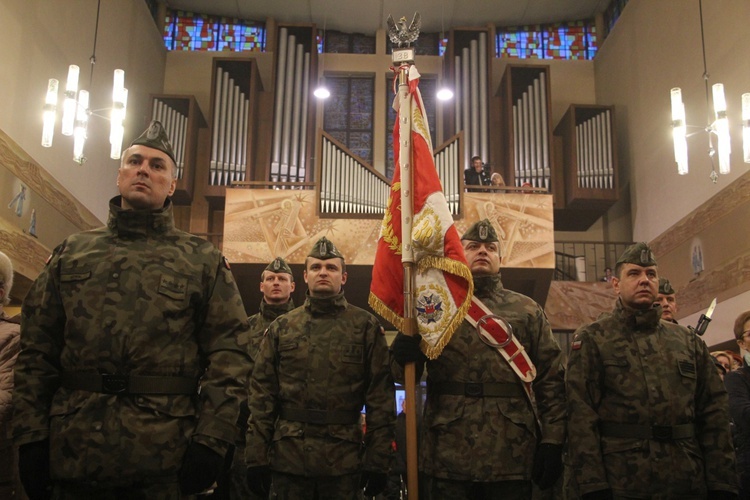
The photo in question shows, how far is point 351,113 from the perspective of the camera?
40.2 ft

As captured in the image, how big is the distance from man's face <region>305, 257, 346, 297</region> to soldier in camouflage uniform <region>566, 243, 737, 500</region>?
1.11 meters

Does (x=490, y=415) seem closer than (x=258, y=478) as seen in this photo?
Yes

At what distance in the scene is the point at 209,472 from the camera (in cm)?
194

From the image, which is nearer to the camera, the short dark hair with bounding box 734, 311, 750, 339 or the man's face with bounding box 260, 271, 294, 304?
the short dark hair with bounding box 734, 311, 750, 339

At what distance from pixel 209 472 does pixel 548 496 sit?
9.69ft

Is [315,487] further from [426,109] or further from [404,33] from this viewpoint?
[426,109]

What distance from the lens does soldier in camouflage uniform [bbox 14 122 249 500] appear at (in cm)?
190

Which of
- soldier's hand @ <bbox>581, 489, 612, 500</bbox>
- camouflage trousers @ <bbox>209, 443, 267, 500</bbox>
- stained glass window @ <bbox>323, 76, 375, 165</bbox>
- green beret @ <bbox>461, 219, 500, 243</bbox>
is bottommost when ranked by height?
camouflage trousers @ <bbox>209, 443, 267, 500</bbox>

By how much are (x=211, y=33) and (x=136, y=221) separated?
11.4 metres

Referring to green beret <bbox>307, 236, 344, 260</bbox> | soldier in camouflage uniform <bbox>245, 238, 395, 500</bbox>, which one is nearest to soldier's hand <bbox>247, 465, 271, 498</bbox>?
soldier in camouflage uniform <bbox>245, 238, 395, 500</bbox>

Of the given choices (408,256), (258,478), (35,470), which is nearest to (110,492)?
(35,470)

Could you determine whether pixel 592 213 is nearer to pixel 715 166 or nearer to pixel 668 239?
pixel 668 239

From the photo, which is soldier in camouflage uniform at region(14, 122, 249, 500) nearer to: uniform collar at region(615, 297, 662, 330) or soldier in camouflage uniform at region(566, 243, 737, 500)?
soldier in camouflage uniform at region(566, 243, 737, 500)

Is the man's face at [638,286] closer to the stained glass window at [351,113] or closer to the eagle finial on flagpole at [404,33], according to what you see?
the eagle finial on flagpole at [404,33]
